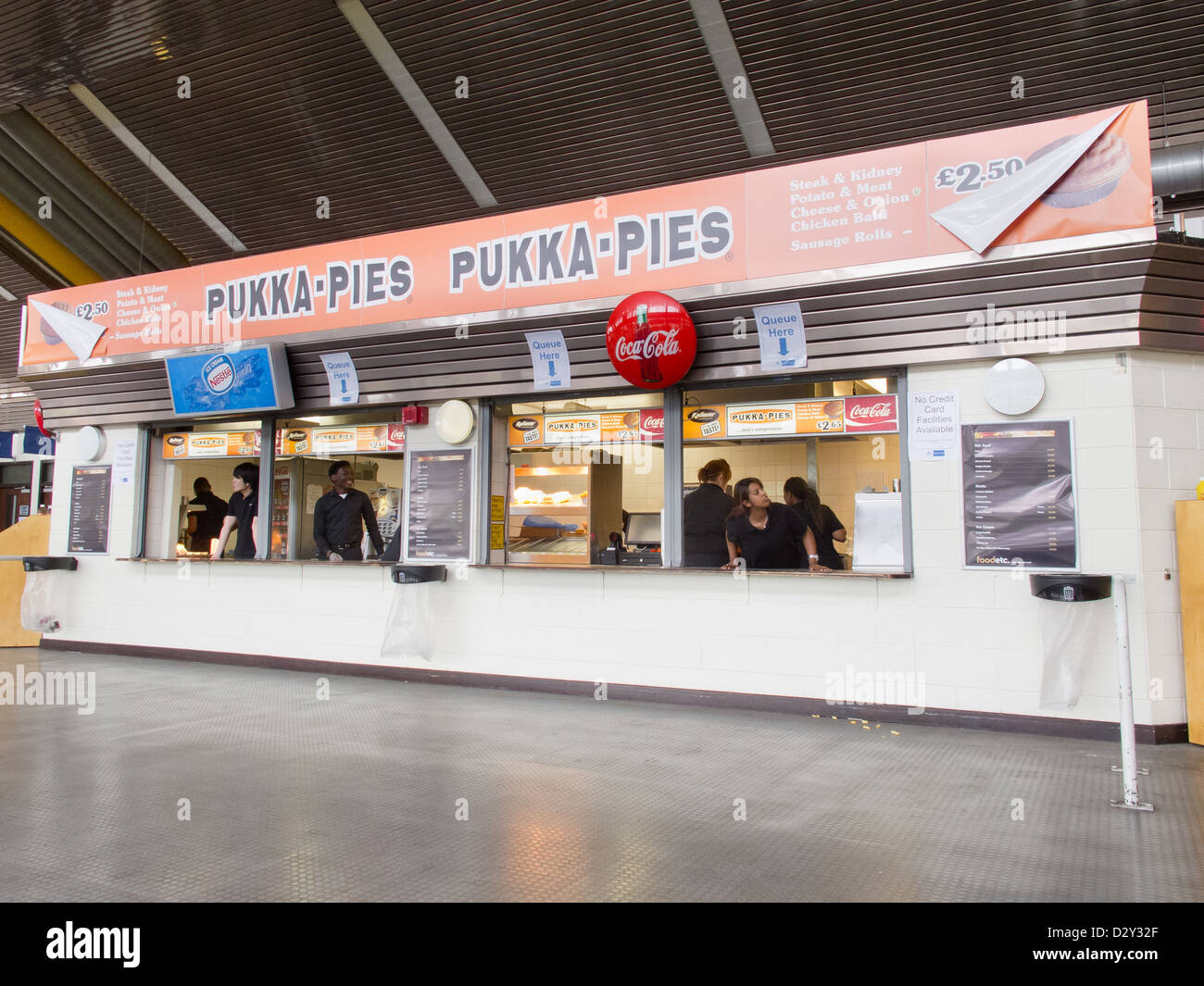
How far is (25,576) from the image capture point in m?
8.77

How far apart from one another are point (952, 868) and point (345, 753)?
10.2 ft

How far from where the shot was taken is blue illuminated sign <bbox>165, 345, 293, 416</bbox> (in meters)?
7.15

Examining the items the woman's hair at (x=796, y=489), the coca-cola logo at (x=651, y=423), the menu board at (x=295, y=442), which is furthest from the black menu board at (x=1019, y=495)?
the menu board at (x=295, y=442)

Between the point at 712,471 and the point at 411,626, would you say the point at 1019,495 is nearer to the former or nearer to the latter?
the point at 712,471

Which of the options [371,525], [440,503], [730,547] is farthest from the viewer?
[371,525]

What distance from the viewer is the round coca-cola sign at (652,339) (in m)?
5.48

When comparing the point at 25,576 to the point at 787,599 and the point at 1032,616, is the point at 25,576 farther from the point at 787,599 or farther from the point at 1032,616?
the point at 1032,616

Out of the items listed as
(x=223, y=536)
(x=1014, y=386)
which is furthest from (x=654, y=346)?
(x=223, y=536)

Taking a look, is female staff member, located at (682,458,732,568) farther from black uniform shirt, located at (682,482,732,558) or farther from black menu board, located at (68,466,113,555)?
black menu board, located at (68,466,113,555)

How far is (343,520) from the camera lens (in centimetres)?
734

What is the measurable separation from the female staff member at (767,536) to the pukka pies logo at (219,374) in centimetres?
475

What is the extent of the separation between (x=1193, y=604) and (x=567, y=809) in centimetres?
385

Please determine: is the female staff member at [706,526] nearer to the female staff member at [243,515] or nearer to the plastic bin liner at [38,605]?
the female staff member at [243,515]

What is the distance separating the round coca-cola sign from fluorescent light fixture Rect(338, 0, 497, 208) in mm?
6320
